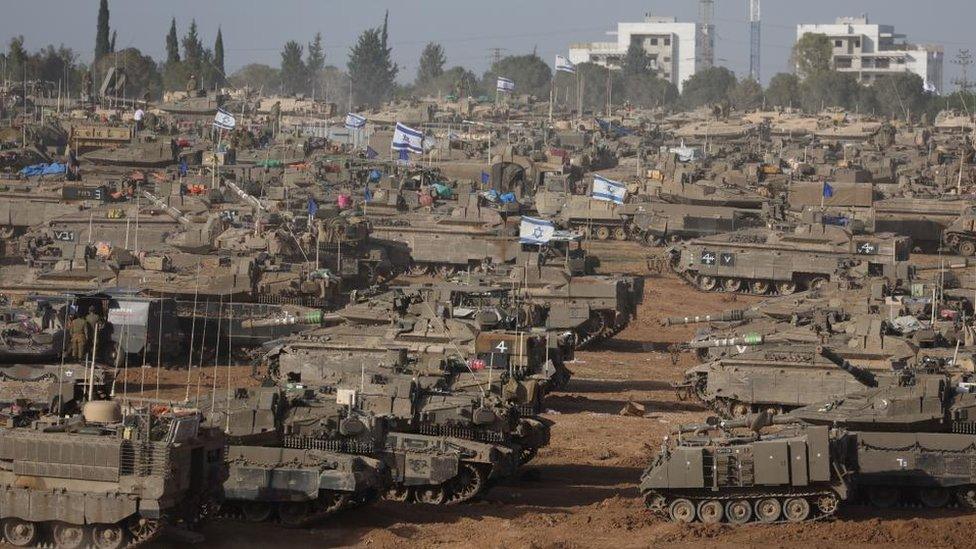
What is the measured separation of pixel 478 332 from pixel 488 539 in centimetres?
1202

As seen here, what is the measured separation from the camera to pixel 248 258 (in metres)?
43.7

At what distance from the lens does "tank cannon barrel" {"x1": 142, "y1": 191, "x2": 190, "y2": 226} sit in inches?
2213

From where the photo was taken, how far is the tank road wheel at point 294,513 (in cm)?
2389

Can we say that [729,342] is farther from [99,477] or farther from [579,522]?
[99,477]

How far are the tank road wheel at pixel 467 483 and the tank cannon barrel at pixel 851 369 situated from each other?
Result: 30.5 feet

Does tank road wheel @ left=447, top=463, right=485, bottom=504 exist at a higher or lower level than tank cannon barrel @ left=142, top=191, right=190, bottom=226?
lower

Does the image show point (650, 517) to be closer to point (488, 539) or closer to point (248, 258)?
point (488, 539)

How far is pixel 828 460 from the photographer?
23984 millimetres

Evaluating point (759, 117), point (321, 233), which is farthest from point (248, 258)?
point (759, 117)

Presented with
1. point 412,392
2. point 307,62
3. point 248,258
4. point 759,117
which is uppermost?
point 307,62

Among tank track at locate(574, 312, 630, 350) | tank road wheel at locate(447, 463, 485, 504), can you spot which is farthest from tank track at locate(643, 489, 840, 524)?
tank track at locate(574, 312, 630, 350)

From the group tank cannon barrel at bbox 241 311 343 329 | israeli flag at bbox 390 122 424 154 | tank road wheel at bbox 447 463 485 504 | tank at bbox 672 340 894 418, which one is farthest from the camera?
israeli flag at bbox 390 122 424 154

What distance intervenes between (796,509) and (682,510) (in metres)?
1.49

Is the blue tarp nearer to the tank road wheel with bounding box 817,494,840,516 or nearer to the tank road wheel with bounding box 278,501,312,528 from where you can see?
the tank road wheel with bounding box 278,501,312,528
